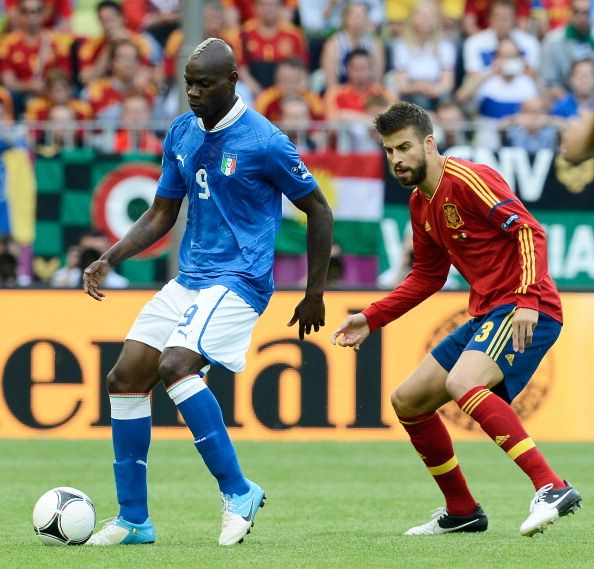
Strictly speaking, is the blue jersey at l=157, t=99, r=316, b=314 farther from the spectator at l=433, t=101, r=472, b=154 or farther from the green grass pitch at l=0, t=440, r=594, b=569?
the spectator at l=433, t=101, r=472, b=154

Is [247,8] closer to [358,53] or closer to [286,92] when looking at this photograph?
[358,53]

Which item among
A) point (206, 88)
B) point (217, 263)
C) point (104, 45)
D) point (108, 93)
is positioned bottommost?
point (108, 93)

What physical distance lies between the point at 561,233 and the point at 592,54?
2954mm

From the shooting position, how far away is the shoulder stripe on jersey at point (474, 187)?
6853mm

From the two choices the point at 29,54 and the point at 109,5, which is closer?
the point at 29,54

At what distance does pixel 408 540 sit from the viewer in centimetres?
709

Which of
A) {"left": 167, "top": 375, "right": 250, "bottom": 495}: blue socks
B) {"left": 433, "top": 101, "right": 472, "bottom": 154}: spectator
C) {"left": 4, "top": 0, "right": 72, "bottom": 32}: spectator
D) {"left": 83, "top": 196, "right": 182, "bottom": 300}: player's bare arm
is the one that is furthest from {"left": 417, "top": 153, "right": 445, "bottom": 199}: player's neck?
{"left": 4, "top": 0, "right": 72, "bottom": 32}: spectator

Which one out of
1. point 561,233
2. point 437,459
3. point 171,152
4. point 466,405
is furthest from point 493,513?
point 561,233

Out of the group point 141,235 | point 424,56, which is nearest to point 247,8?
point 424,56

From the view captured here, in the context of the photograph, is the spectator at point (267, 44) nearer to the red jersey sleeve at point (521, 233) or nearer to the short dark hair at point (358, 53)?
the short dark hair at point (358, 53)

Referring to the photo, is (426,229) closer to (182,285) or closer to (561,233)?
(182,285)

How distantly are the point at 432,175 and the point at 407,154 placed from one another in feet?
0.58

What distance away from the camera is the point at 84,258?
1415cm

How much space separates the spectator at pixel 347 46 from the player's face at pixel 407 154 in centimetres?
926
